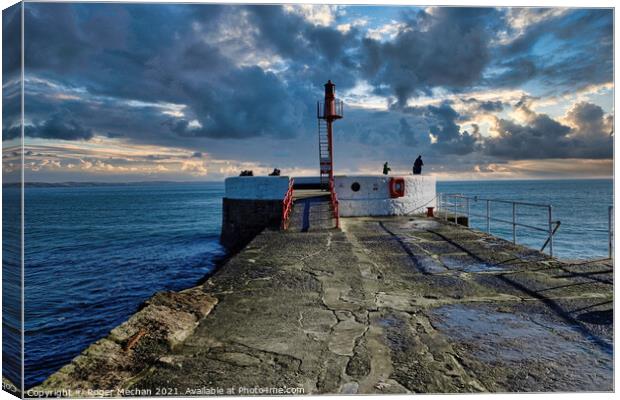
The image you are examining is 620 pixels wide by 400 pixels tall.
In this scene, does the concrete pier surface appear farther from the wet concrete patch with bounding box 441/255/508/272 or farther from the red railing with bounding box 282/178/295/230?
the red railing with bounding box 282/178/295/230

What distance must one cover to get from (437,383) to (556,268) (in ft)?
16.0

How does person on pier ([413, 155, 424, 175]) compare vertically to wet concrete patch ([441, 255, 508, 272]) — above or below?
above

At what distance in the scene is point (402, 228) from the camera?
40.3ft

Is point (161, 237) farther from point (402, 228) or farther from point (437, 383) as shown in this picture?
point (437, 383)

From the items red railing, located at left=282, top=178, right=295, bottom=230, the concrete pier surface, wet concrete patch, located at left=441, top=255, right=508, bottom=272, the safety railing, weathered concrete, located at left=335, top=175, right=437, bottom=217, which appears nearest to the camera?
the concrete pier surface

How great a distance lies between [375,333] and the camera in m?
4.03

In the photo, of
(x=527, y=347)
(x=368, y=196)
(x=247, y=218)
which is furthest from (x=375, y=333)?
(x=247, y=218)

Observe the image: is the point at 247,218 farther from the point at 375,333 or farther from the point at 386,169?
the point at 375,333

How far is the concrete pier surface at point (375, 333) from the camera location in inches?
122

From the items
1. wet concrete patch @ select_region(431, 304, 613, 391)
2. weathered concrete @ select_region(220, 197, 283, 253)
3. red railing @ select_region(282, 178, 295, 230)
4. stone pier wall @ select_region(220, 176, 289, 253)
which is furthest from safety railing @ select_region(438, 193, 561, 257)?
weathered concrete @ select_region(220, 197, 283, 253)

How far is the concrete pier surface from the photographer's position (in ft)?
10.2

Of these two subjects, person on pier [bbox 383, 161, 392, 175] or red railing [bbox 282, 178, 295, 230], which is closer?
red railing [bbox 282, 178, 295, 230]

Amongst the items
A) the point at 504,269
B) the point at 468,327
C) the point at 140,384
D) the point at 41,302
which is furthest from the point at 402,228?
the point at 41,302

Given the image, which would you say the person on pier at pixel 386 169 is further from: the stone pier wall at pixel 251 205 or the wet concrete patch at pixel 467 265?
the wet concrete patch at pixel 467 265
